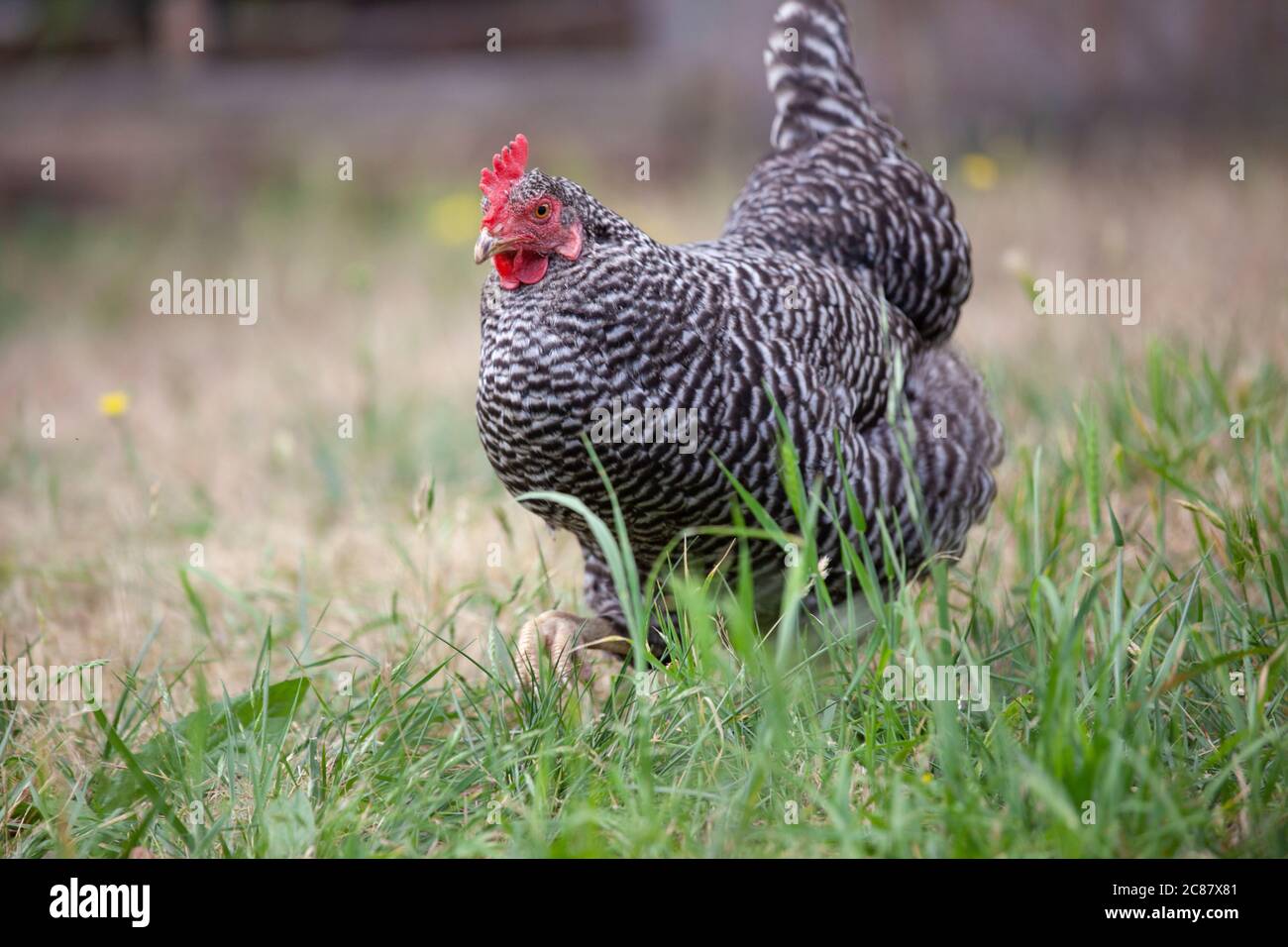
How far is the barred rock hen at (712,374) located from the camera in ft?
8.16

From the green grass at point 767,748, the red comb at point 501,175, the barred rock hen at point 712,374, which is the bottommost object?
the green grass at point 767,748

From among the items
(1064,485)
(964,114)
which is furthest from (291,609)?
(964,114)

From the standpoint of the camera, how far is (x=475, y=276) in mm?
7363

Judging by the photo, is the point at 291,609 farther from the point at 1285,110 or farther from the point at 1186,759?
the point at 1285,110

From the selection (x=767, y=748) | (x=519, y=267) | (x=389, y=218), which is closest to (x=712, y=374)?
(x=519, y=267)

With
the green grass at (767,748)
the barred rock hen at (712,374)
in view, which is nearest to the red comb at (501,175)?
the barred rock hen at (712,374)

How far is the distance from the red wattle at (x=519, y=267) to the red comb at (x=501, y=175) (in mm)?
89

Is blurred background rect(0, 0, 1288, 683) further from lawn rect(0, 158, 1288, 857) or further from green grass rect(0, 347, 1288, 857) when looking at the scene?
green grass rect(0, 347, 1288, 857)

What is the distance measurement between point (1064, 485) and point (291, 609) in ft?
7.80

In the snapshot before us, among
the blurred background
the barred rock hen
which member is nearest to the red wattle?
the barred rock hen

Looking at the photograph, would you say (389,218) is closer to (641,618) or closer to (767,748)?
(641,618)

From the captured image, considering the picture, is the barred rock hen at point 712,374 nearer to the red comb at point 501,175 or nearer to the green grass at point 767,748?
the red comb at point 501,175

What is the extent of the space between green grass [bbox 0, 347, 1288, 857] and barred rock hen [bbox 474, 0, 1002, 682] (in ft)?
0.59

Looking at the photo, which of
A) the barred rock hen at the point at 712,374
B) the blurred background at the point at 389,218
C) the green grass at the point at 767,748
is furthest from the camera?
the blurred background at the point at 389,218
